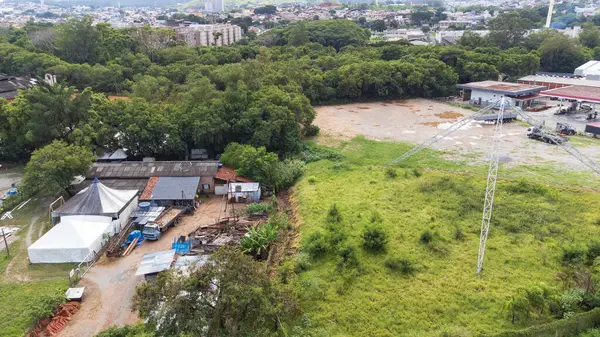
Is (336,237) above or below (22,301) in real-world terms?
above

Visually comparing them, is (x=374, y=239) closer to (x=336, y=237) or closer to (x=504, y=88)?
(x=336, y=237)

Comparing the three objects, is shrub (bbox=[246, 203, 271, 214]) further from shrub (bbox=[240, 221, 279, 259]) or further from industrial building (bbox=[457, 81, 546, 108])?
industrial building (bbox=[457, 81, 546, 108])

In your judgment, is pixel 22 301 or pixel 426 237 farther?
pixel 426 237

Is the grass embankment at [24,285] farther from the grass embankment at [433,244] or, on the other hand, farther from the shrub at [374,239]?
the shrub at [374,239]

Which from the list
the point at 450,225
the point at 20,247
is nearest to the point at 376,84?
the point at 450,225

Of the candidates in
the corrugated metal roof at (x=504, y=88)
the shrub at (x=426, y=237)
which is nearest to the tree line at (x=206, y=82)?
the corrugated metal roof at (x=504, y=88)

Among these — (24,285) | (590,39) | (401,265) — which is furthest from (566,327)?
(590,39)

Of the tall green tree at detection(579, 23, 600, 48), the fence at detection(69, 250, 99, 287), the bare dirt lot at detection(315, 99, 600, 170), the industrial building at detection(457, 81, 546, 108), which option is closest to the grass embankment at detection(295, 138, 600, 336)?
the bare dirt lot at detection(315, 99, 600, 170)
